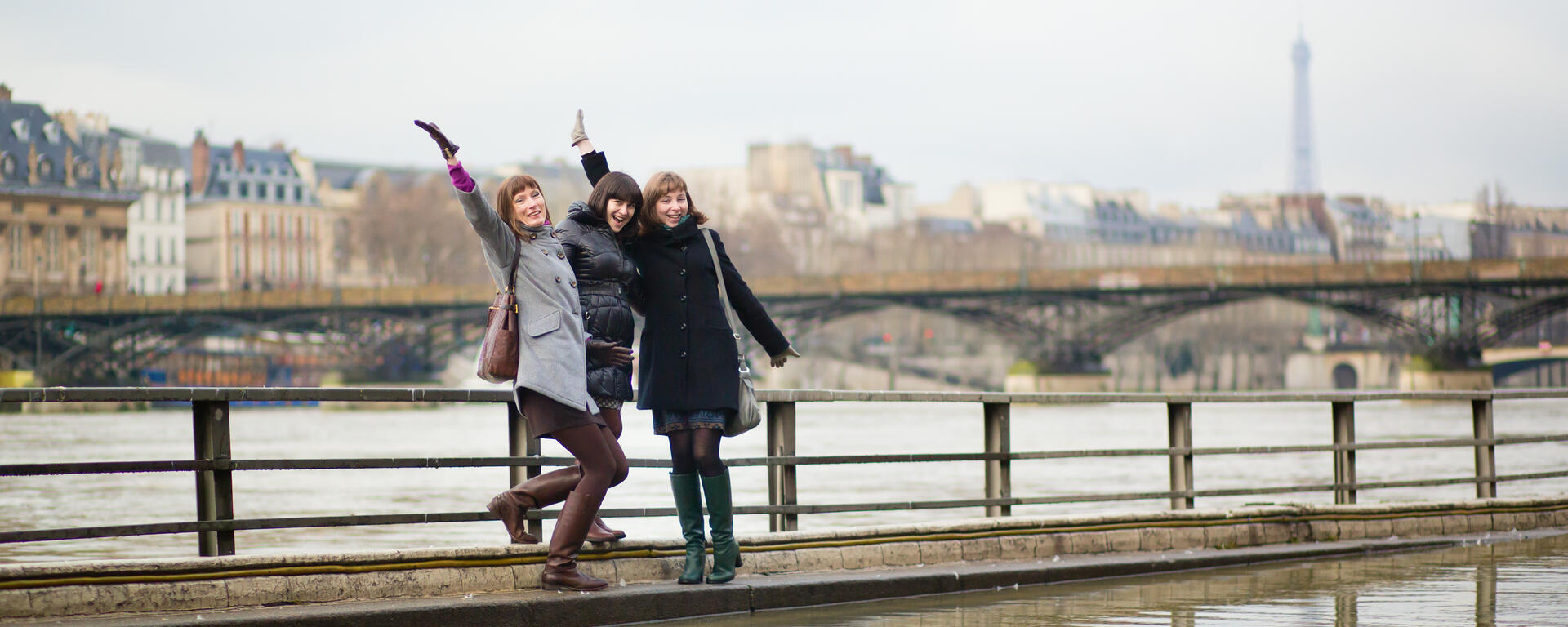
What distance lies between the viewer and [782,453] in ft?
23.1

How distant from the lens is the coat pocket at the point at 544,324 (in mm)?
5727

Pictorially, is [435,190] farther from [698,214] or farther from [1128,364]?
[698,214]

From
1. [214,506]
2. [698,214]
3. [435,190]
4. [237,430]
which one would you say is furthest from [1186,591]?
[435,190]

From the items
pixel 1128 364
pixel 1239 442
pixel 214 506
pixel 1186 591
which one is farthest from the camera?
pixel 1128 364

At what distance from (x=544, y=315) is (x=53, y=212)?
85.9 metres

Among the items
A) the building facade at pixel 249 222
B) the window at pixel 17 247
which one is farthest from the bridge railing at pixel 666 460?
the building facade at pixel 249 222

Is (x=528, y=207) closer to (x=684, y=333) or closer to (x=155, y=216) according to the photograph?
(x=684, y=333)

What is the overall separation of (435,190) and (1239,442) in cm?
7675

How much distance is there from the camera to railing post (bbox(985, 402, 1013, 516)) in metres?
7.68

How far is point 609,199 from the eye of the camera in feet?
19.8

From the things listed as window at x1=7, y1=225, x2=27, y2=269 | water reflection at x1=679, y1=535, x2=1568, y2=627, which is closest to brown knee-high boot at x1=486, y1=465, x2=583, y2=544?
water reflection at x1=679, y1=535, x2=1568, y2=627

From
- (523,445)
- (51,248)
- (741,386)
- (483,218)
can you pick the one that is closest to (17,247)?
(51,248)

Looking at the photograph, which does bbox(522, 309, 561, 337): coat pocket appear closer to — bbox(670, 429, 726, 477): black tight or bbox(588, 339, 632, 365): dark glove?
bbox(588, 339, 632, 365): dark glove

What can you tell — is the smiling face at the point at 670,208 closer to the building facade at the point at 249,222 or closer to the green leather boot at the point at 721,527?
the green leather boot at the point at 721,527
